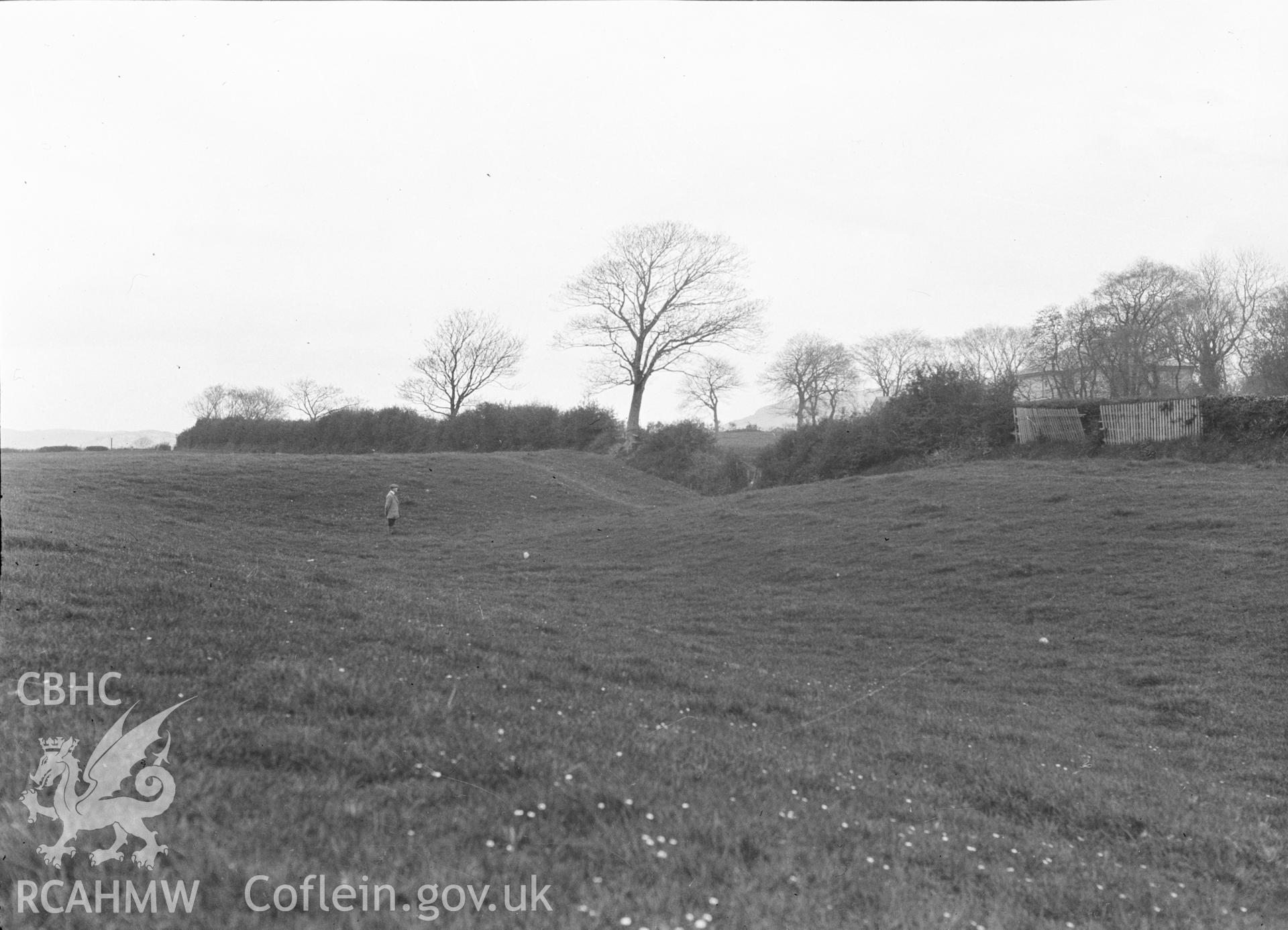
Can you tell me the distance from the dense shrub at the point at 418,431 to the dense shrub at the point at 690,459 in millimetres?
5241

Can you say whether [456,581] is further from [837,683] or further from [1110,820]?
[1110,820]

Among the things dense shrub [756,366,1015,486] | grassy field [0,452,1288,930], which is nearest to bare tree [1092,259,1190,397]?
dense shrub [756,366,1015,486]

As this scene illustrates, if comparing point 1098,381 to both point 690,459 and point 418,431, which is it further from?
point 418,431

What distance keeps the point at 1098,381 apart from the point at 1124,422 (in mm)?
40557

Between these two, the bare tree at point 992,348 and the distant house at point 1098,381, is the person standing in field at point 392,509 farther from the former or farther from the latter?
the bare tree at point 992,348

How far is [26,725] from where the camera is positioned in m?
3.87

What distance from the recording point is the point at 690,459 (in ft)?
183

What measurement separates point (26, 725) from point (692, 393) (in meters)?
81.3

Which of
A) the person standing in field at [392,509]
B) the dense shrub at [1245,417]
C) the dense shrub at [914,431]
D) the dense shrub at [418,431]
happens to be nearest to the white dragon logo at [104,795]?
the person standing in field at [392,509]

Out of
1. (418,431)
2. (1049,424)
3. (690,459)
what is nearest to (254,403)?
(418,431)

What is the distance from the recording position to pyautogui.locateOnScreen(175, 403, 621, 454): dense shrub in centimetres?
6312

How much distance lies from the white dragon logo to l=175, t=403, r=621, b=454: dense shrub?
5896 centimetres

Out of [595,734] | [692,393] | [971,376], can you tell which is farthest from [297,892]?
[692,393]

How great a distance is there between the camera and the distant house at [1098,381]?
61.8 meters
